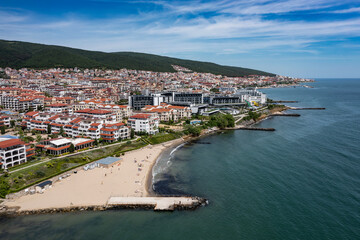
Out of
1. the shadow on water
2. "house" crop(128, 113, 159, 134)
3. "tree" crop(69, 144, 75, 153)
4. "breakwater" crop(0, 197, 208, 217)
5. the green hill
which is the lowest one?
"breakwater" crop(0, 197, 208, 217)

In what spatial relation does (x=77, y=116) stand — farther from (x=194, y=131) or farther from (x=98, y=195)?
(x=98, y=195)

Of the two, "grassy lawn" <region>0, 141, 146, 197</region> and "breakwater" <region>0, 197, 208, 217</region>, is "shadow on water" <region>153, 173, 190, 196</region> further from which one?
"grassy lawn" <region>0, 141, 146, 197</region>

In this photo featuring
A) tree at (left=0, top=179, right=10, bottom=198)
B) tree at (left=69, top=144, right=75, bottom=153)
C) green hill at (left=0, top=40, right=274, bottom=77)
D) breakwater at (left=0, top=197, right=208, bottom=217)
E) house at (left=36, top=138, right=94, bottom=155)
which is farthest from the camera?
green hill at (left=0, top=40, right=274, bottom=77)

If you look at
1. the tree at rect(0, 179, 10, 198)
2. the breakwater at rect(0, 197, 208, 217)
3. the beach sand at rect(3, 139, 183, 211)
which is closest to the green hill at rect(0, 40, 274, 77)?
the beach sand at rect(3, 139, 183, 211)

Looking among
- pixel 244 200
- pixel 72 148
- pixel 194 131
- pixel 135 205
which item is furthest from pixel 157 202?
pixel 194 131

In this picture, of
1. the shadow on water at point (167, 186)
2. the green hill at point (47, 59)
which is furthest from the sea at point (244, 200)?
the green hill at point (47, 59)

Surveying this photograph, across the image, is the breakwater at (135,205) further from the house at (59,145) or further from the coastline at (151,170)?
the house at (59,145)
